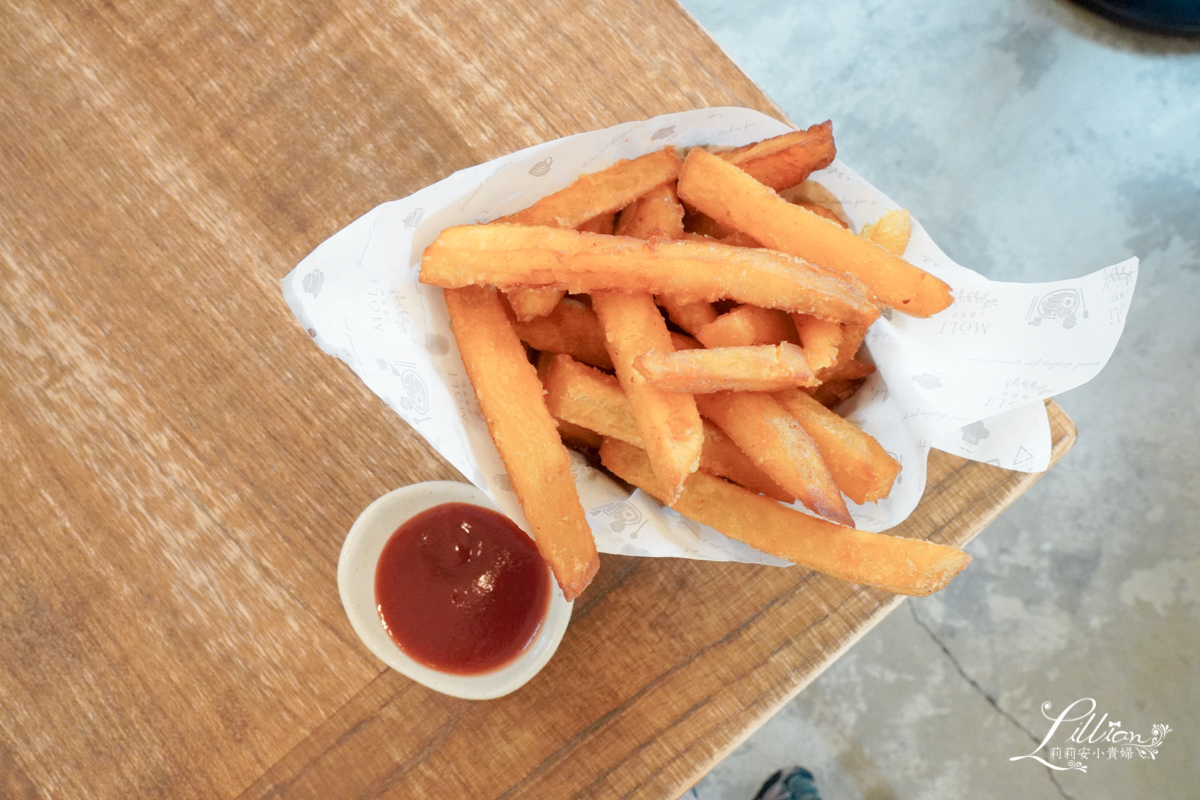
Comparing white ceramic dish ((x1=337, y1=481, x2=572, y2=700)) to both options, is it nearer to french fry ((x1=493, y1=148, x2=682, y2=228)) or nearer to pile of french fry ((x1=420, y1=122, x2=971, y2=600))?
pile of french fry ((x1=420, y1=122, x2=971, y2=600))

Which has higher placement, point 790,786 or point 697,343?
point 697,343

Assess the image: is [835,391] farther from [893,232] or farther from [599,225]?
[599,225]

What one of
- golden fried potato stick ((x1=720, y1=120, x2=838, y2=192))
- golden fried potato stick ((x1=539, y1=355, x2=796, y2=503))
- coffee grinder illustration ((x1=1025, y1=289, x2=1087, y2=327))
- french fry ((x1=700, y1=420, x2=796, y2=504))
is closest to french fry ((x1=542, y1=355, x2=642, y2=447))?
golden fried potato stick ((x1=539, y1=355, x2=796, y2=503))

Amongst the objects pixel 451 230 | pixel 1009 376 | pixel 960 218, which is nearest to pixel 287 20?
pixel 451 230

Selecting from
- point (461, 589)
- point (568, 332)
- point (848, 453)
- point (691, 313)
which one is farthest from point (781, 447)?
point (461, 589)

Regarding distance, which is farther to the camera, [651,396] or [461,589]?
[461,589]

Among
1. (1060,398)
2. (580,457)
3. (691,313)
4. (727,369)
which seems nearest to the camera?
(727,369)

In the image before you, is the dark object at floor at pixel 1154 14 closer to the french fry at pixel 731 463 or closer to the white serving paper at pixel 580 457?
the white serving paper at pixel 580 457
